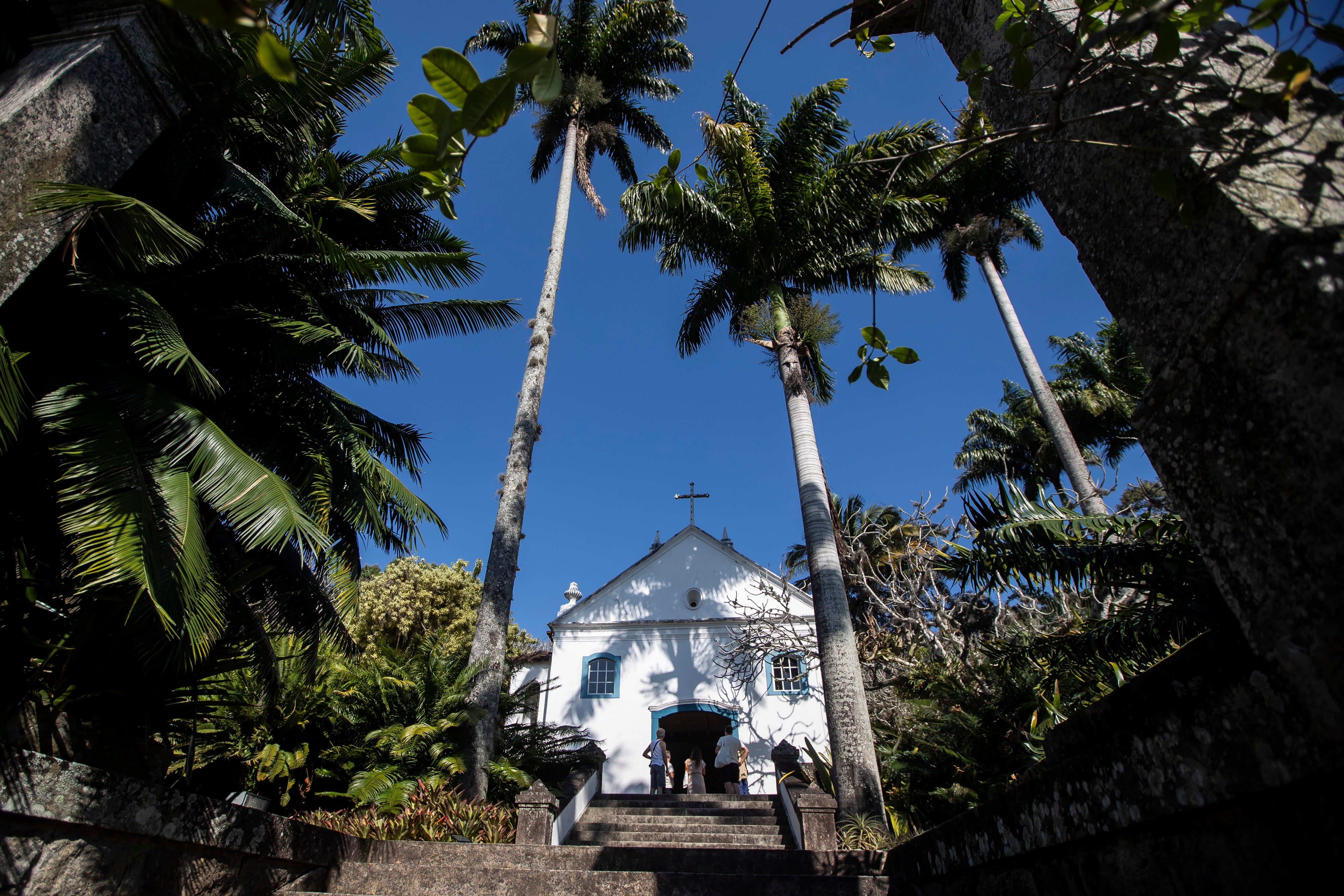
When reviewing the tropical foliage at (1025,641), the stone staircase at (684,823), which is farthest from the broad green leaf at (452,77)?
the stone staircase at (684,823)

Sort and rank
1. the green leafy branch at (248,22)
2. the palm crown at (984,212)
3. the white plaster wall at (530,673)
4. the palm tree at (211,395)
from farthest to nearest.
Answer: the white plaster wall at (530,673), the palm crown at (984,212), the palm tree at (211,395), the green leafy branch at (248,22)

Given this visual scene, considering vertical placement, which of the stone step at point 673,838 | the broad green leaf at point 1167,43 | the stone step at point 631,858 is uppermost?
the broad green leaf at point 1167,43

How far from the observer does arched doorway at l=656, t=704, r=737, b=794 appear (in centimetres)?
1555

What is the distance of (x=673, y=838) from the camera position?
7914 mm

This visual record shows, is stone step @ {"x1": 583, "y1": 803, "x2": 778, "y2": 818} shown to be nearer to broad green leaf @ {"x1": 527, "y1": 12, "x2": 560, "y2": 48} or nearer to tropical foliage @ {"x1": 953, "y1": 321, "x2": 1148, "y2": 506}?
broad green leaf @ {"x1": 527, "y1": 12, "x2": 560, "y2": 48}

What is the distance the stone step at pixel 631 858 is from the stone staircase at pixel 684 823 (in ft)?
5.31

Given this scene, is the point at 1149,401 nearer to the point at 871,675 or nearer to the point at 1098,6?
the point at 1098,6

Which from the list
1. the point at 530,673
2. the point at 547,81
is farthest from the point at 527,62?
the point at 530,673

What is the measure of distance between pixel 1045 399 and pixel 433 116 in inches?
621

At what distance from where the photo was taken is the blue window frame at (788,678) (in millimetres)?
15078

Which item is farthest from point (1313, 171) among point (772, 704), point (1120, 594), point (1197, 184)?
point (772, 704)

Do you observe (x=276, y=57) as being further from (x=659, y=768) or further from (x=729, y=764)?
(x=659, y=768)

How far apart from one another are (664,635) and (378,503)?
10.8m

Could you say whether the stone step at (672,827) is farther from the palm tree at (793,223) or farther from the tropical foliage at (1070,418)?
the tropical foliage at (1070,418)
